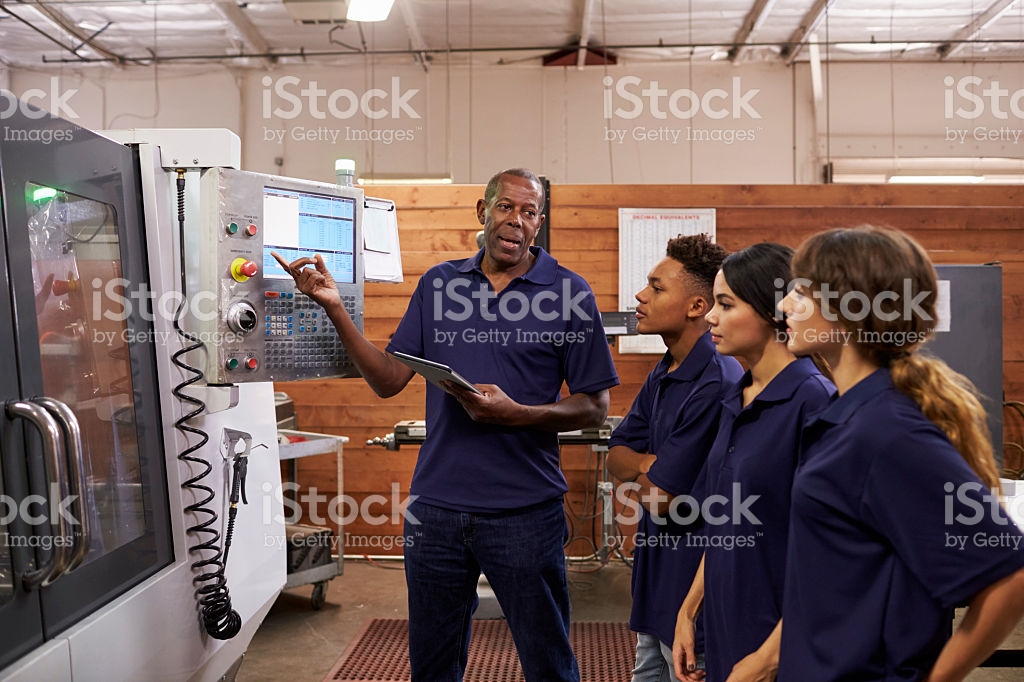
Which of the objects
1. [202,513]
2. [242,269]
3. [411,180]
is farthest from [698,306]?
[411,180]

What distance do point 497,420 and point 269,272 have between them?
0.59m

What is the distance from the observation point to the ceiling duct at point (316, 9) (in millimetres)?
4227

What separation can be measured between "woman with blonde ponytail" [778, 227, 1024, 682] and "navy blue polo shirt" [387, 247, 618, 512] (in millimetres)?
790

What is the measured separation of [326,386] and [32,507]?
346 centimetres

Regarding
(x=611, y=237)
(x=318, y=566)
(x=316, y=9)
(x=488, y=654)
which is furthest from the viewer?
(x=611, y=237)

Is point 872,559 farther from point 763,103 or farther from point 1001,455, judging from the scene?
point 763,103

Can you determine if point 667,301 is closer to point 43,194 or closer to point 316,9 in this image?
point 43,194

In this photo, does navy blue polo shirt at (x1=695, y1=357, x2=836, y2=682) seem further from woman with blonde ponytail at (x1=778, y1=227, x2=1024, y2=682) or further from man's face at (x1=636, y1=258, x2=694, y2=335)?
man's face at (x1=636, y1=258, x2=694, y2=335)

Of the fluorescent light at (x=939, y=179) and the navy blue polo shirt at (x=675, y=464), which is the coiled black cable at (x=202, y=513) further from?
the fluorescent light at (x=939, y=179)

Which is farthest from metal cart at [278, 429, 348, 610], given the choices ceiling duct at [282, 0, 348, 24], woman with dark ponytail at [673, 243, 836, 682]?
woman with dark ponytail at [673, 243, 836, 682]

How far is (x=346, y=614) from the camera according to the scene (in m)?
3.85

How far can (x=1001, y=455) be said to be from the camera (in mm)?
4324

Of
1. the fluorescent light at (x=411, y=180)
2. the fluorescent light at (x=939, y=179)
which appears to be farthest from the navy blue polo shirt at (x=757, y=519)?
the fluorescent light at (x=939, y=179)

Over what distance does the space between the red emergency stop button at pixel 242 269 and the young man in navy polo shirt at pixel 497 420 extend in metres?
0.09
